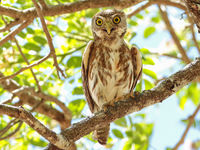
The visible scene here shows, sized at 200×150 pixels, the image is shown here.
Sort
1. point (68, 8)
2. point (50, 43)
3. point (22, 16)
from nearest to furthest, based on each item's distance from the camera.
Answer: point (50, 43) < point (22, 16) < point (68, 8)

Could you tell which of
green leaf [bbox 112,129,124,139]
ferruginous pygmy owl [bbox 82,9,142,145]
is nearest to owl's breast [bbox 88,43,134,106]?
ferruginous pygmy owl [bbox 82,9,142,145]

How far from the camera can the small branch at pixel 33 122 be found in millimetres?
1757

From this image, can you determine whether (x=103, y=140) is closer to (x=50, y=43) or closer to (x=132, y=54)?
(x=132, y=54)

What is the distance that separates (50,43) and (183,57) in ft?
6.46

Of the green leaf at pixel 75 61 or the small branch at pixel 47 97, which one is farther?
the green leaf at pixel 75 61

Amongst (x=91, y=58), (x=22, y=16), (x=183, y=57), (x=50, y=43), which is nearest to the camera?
(x=50, y=43)

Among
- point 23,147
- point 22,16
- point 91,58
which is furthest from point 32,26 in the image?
point 23,147

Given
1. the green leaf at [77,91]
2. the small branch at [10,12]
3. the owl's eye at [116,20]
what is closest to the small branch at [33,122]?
the small branch at [10,12]

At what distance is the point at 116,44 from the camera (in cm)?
342

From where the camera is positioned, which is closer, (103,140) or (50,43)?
(50,43)

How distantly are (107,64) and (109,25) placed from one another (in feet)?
1.59

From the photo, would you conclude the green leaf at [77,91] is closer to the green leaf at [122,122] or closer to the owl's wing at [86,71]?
the owl's wing at [86,71]

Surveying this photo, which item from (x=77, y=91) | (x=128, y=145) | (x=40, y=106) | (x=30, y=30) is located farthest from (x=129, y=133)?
(x=30, y=30)

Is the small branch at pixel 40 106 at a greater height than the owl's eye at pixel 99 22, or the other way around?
the owl's eye at pixel 99 22
